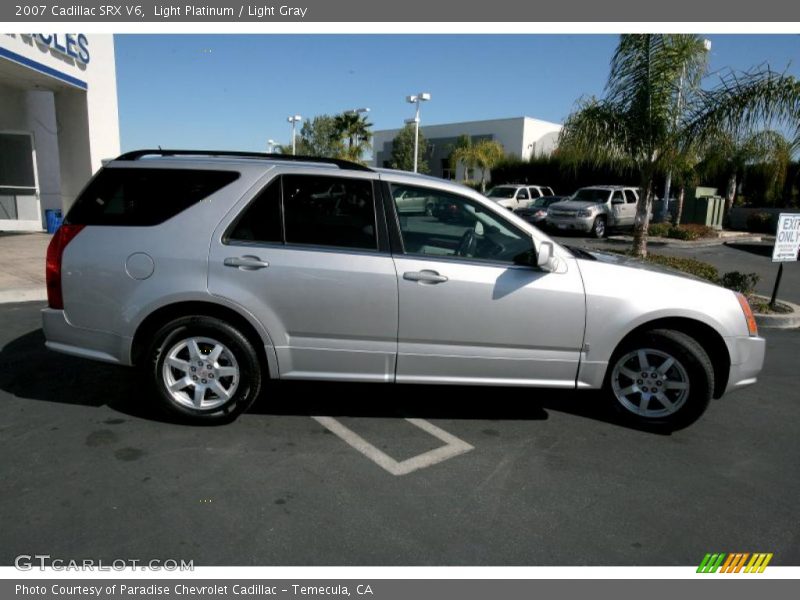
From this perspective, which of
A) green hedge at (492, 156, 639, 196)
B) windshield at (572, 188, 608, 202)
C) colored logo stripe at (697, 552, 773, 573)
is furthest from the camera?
green hedge at (492, 156, 639, 196)

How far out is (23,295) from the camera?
7.93 meters

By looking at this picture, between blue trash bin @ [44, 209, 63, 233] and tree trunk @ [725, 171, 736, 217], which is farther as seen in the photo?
tree trunk @ [725, 171, 736, 217]

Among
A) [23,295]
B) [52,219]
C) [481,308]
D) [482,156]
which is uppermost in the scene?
[482,156]

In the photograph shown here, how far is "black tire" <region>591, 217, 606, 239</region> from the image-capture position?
20328 millimetres

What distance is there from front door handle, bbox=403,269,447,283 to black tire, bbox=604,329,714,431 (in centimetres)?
145

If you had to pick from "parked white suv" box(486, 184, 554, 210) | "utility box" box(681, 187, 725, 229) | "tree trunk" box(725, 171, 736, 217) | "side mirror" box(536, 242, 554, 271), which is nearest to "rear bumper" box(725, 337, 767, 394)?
"side mirror" box(536, 242, 554, 271)

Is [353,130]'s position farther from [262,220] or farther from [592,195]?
[262,220]

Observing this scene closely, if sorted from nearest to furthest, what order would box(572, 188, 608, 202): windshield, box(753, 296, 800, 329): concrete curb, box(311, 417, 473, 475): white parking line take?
box(311, 417, 473, 475): white parking line, box(753, 296, 800, 329): concrete curb, box(572, 188, 608, 202): windshield

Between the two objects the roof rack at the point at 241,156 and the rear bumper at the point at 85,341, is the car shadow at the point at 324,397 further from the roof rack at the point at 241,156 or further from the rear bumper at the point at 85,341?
the roof rack at the point at 241,156

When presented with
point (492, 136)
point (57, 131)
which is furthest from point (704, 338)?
point (492, 136)

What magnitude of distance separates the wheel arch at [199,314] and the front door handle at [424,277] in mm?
1083

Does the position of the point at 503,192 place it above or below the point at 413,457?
above

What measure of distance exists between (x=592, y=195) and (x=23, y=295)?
63.4 ft

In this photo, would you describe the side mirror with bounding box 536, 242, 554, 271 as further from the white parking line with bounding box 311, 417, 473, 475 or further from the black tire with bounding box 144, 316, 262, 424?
the black tire with bounding box 144, 316, 262, 424
